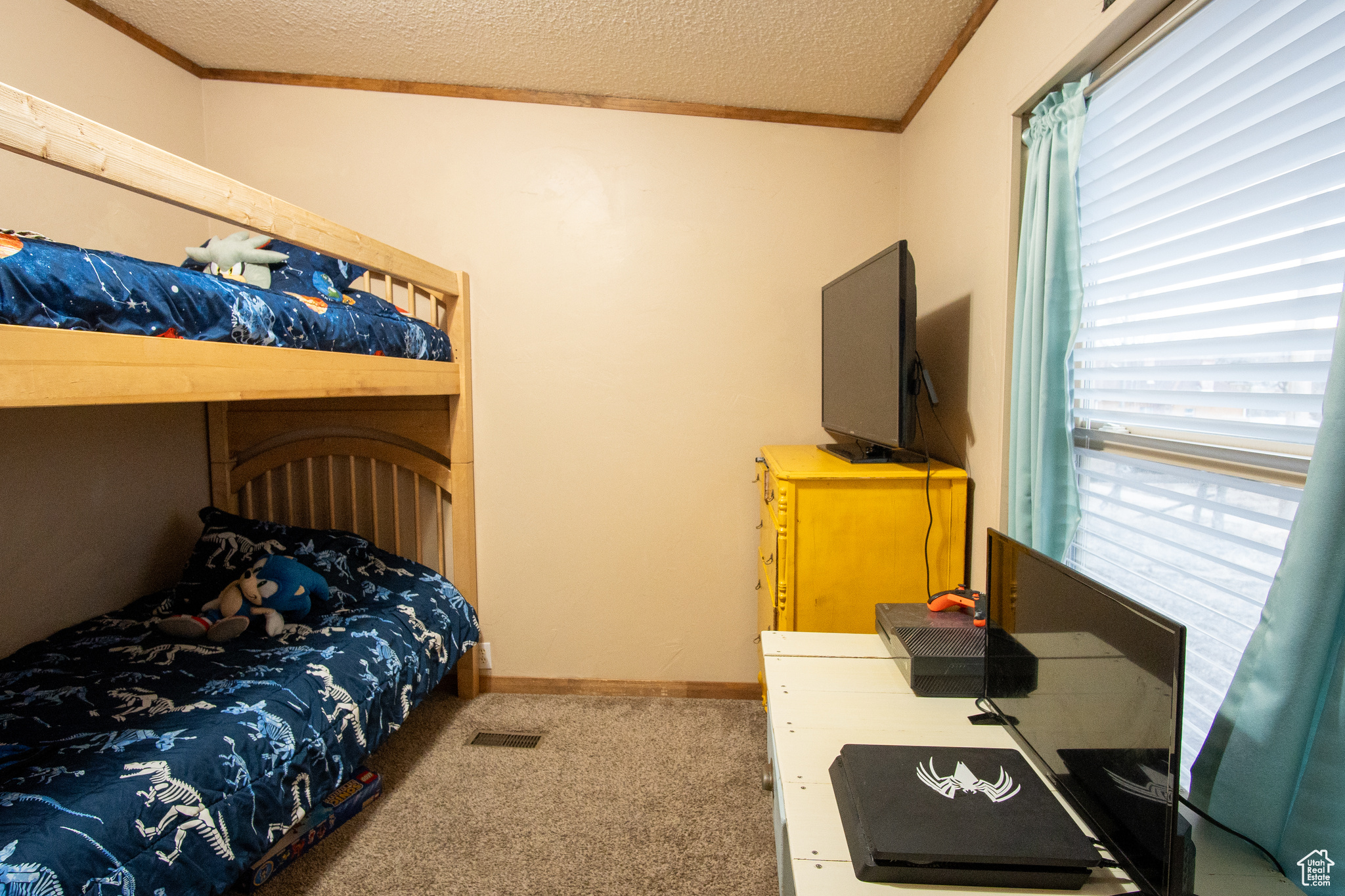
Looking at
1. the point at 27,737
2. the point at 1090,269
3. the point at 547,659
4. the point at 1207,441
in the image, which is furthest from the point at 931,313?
the point at 27,737

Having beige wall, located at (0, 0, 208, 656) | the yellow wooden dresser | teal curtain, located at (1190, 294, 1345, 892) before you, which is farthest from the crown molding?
teal curtain, located at (1190, 294, 1345, 892)

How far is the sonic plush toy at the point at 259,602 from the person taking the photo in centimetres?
176

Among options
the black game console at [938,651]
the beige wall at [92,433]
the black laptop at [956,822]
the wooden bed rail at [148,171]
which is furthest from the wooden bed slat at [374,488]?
the black laptop at [956,822]

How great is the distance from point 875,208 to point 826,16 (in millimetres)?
771

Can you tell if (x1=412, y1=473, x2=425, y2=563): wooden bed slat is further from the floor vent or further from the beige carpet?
the floor vent

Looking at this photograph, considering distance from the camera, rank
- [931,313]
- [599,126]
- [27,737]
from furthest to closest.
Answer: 1. [599,126]
2. [931,313]
3. [27,737]

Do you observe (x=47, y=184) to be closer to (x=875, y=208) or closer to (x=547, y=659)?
(x=547, y=659)

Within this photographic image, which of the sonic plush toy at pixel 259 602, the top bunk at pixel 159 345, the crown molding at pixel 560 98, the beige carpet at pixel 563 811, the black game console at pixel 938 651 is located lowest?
the beige carpet at pixel 563 811

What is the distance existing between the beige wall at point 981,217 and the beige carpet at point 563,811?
1048mm

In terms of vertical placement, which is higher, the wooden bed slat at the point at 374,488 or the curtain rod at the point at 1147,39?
the curtain rod at the point at 1147,39

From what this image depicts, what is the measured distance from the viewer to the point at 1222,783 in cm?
85

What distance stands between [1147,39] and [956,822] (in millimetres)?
1425

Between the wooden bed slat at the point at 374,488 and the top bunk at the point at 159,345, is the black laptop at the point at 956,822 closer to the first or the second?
the top bunk at the point at 159,345

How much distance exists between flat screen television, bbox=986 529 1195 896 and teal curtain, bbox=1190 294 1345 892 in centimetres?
13
